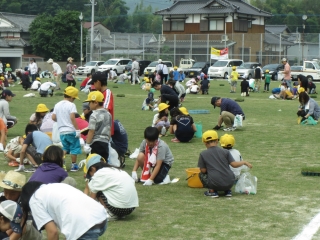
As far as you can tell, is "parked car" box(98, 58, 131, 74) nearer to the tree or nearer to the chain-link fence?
the chain-link fence

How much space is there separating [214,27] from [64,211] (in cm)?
6359

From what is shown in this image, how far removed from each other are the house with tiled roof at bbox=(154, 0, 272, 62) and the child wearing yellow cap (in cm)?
5124

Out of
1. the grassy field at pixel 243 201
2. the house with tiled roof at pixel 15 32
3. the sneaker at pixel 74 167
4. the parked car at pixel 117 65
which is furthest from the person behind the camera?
the house with tiled roof at pixel 15 32

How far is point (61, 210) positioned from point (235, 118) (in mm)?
11715

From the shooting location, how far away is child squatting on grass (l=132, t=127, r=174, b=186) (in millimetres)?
10023

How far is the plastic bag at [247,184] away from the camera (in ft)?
31.3

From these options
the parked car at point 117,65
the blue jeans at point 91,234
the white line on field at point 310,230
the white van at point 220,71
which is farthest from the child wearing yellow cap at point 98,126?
the parked car at point 117,65

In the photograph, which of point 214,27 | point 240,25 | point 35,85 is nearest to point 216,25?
point 214,27

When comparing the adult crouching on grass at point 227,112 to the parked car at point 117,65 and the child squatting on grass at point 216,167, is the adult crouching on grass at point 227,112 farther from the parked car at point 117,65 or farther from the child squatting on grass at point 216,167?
the parked car at point 117,65

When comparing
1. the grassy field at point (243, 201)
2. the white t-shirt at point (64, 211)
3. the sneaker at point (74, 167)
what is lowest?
the grassy field at point (243, 201)

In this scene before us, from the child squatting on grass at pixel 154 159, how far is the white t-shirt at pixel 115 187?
2084 mm

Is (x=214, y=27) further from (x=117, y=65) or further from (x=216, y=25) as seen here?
(x=117, y=65)

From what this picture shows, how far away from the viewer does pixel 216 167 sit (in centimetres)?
932

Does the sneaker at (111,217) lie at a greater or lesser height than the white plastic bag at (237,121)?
lesser
